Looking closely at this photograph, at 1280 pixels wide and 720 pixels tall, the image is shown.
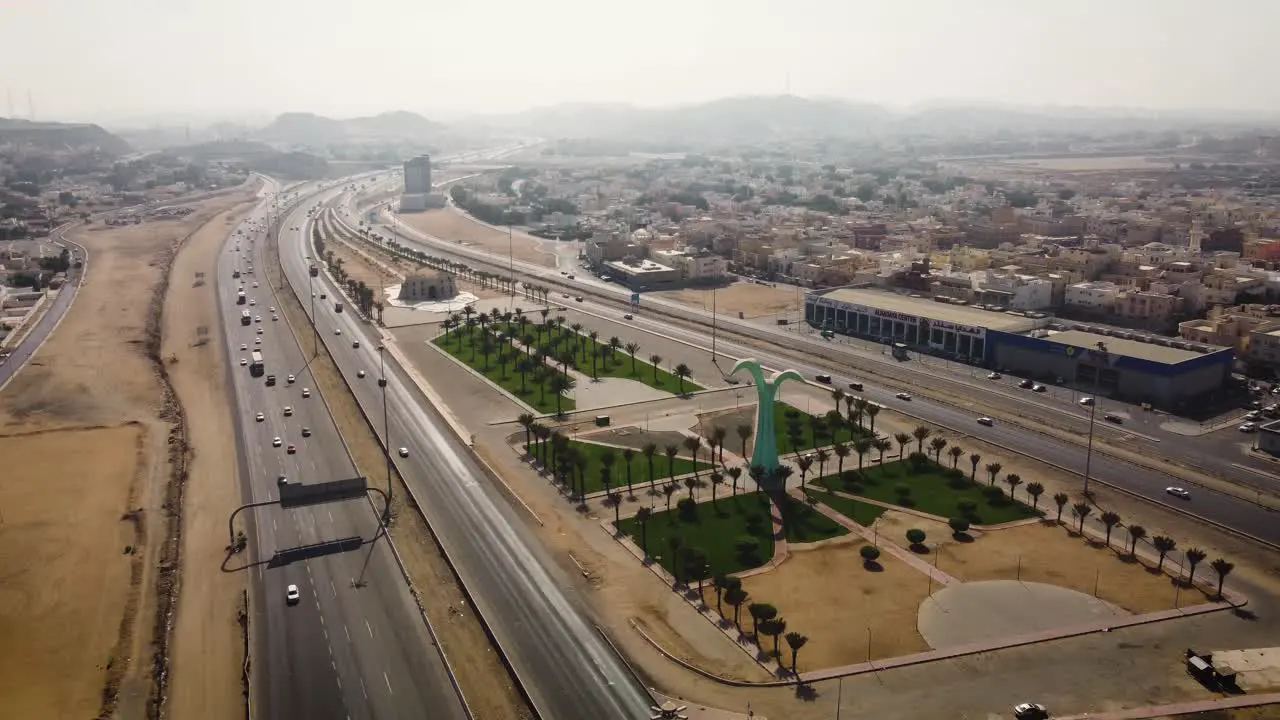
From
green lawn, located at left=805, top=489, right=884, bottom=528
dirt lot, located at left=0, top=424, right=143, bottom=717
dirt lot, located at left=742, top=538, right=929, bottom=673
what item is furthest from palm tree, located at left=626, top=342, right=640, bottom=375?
dirt lot, located at left=0, top=424, right=143, bottom=717

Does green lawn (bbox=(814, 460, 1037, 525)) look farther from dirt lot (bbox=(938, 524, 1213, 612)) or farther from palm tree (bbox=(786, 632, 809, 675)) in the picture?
palm tree (bbox=(786, 632, 809, 675))

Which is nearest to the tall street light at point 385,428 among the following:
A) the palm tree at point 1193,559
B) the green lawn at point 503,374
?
the green lawn at point 503,374

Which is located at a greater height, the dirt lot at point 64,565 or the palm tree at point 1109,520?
the palm tree at point 1109,520

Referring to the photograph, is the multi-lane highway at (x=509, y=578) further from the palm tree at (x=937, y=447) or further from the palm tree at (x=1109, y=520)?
the palm tree at (x=1109, y=520)

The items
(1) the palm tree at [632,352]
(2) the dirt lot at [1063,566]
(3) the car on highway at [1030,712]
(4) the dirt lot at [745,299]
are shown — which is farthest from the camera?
(4) the dirt lot at [745,299]

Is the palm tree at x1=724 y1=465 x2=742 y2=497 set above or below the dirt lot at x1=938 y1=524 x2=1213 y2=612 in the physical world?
above

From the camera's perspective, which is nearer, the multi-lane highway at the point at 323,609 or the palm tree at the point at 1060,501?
the multi-lane highway at the point at 323,609
